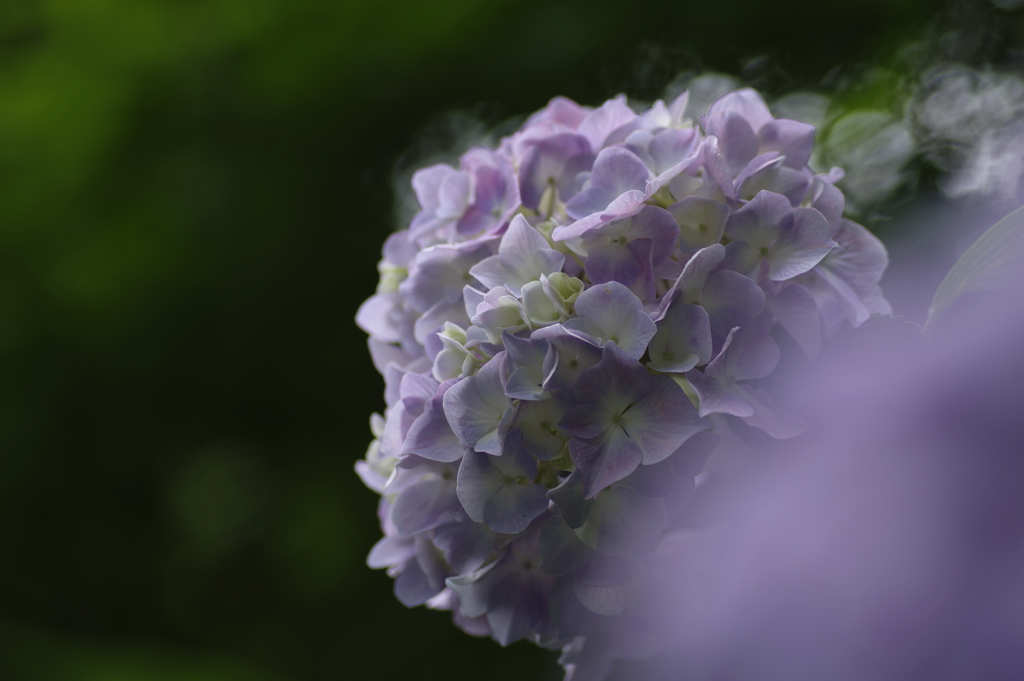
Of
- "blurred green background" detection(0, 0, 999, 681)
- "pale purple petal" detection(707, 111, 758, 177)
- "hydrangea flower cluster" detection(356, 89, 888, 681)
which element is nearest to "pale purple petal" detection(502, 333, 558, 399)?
"hydrangea flower cluster" detection(356, 89, 888, 681)

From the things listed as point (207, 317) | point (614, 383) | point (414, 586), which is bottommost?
point (207, 317)

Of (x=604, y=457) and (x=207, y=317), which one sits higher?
(x=604, y=457)

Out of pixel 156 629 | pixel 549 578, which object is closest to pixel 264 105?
pixel 156 629

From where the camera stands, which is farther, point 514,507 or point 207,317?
point 207,317

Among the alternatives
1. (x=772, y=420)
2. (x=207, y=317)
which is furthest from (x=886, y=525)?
(x=207, y=317)

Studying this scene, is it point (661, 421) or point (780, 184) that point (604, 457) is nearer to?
point (661, 421)

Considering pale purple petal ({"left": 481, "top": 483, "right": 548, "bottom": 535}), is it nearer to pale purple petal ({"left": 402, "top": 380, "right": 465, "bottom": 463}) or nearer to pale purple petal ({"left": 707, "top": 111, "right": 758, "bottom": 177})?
pale purple petal ({"left": 402, "top": 380, "right": 465, "bottom": 463})

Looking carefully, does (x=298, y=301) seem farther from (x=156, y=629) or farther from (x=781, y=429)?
(x=781, y=429)
